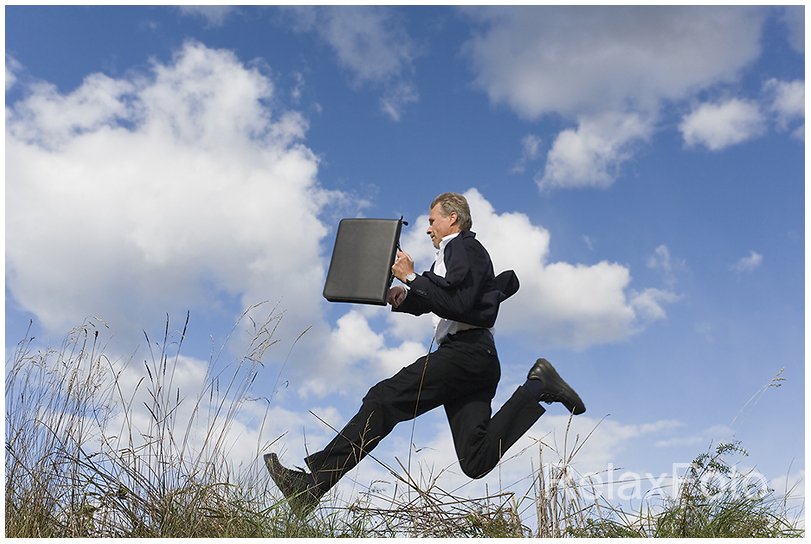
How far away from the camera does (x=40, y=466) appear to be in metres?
3.45

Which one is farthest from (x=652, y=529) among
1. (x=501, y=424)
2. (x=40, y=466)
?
(x=40, y=466)

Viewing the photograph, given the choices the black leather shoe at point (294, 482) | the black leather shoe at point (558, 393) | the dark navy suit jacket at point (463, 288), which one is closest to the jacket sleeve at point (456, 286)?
the dark navy suit jacket at point (463, 288)

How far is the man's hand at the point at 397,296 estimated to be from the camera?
3.69 metres

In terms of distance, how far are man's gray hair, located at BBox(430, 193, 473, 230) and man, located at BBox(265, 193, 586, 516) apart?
18cm

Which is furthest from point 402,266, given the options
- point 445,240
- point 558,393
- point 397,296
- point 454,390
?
point 558,393

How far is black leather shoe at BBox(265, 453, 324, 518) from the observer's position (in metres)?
3.28

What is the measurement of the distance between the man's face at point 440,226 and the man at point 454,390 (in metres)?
0.15

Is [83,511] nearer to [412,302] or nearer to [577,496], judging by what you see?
[412,302]

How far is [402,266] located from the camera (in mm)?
3570

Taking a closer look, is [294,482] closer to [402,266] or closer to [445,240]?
[402,266]

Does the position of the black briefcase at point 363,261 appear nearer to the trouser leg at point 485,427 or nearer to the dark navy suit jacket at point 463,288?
the dark navy suit jacket at point 463,288

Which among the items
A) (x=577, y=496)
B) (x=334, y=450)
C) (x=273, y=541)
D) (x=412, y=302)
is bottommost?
(x=273, y=541)

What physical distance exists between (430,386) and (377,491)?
27.3 inches

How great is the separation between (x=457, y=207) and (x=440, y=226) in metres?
0.17
